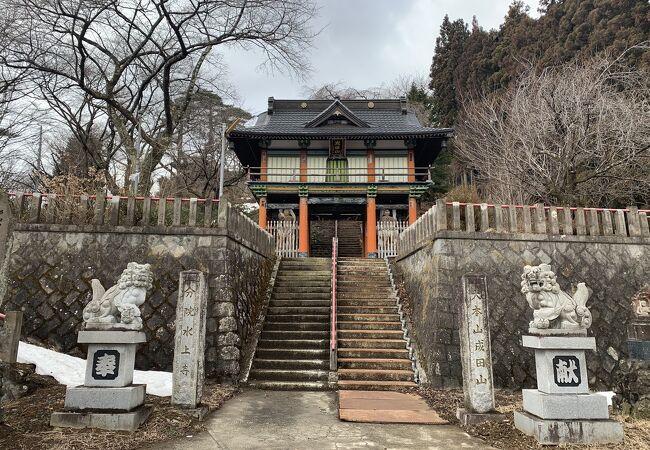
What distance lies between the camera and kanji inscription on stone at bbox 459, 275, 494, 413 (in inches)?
218

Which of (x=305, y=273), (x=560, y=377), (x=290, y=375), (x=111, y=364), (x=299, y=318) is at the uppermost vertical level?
(x=305, y=273)

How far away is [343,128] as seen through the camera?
20125 millimetres

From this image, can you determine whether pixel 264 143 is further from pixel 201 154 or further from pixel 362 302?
pixel 362 302

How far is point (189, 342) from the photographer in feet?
18.9

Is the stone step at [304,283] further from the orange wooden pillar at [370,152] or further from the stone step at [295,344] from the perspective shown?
the orange wooden pillar at [370,152]

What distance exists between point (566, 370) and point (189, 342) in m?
5.12

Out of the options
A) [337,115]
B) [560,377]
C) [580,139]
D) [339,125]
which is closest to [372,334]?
[560,377]

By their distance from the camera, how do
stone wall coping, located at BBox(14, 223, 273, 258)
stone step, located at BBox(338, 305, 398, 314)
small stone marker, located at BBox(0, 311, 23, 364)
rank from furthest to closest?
stone step, located at BBox(338, 305, 398, 314), stone wall coping, located at BBox(14, 223, 273, 258), small stone marker, located at BBox(0, 311, 23, 364)

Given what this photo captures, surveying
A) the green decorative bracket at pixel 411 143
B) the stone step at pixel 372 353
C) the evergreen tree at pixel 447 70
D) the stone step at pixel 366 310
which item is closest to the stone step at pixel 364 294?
the stone step at pixel 366 310

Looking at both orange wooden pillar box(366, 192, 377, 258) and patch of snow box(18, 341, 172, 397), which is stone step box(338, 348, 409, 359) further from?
orange wooden pillar box(366, 192, 377, 258)

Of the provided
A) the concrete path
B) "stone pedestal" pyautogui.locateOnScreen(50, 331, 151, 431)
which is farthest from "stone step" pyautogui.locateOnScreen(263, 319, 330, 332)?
"stone pedestal" pyautogui.locateOnScreen(50, 331, 151, 431)

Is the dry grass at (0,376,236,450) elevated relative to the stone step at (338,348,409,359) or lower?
lower

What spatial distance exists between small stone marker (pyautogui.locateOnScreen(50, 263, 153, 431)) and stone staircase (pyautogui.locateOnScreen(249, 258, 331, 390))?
9.52ft

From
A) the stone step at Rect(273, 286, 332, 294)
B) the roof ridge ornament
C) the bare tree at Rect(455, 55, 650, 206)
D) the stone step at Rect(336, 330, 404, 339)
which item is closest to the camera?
the stone step at Rect(336, 330, 404, 339)
